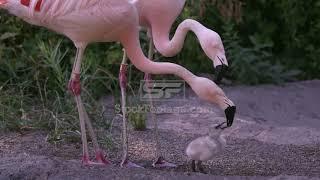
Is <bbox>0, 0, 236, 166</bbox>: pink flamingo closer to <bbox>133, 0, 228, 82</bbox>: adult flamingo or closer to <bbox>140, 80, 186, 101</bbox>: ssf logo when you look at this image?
<bbox>133, 0, 228, 82</bbox>: adult flamingo

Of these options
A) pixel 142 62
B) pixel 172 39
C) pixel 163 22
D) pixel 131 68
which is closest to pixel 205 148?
pixel 142 62

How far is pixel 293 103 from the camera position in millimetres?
7398

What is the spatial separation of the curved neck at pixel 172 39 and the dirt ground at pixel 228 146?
851 millimetres

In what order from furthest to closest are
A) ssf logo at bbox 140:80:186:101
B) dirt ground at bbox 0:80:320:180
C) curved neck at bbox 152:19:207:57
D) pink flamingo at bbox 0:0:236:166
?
ssf logo at bbox 140:80:186:101
curved neck at bbox 152:19:207:57
pink flamingo at bbox 0:0:236:166
dirt ground at bbox 0:80:320:180

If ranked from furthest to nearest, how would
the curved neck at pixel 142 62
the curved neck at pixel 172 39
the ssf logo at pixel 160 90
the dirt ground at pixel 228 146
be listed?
the ssf logo at pixel 160 90
the curved neck at pixel 172 39
the curved neck at pixel 142 62
the dirt ground at pixel 228 146

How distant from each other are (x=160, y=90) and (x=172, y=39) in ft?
2.32

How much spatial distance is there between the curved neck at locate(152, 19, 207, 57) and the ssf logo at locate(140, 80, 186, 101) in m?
0.32

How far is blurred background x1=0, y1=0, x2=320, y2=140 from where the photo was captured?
594cm

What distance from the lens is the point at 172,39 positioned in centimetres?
486

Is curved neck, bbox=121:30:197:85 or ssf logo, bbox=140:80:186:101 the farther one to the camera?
ssf logo, bbox=140:80:186:101

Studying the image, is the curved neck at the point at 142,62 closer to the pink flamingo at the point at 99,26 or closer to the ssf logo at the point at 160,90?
the pink flamingo at the point at 99,26

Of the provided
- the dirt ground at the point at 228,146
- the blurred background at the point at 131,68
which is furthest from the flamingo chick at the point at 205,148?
the blurred background at the point at 131,68

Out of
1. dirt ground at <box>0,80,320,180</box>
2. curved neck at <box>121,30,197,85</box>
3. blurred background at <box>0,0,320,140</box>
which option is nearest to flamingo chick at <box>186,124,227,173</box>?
dirt ground at <box>0,80,320,180</box>

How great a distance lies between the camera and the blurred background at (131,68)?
234 inches
